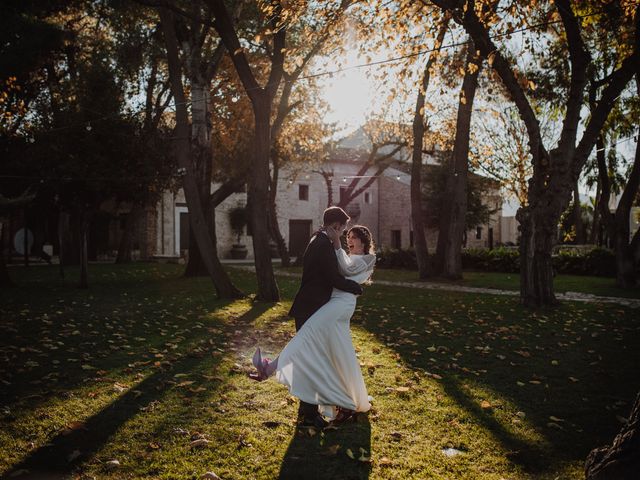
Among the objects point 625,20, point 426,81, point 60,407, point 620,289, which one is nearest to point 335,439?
point 60,407

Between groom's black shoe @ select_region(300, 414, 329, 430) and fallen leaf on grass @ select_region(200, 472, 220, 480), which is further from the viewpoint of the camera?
groom's black shoe @ select_region(300, 414, 329, 430)

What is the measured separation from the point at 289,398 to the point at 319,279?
1.36 m

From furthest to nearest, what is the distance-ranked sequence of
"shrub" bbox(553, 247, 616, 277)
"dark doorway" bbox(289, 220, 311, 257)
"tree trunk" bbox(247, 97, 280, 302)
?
1. "dark doorway" bbox(289, 220, 311, 257)
2. "shrub" bbox(553, 247, 616, 277)
3. "tree trunk" bbox(247, 97, 280, 302)

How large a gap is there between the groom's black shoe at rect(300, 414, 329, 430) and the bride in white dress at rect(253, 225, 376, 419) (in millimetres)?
100

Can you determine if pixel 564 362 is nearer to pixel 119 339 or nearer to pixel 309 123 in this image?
pixel 119 339

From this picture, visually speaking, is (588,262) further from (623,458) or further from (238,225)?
(238,225)

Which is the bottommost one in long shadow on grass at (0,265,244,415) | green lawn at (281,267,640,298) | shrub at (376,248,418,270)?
long shadow on grass at (0,265,244,415)

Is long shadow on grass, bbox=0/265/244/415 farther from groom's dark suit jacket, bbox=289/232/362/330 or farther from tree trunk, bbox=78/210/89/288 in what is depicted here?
groom's dark suit jacket, bbox=289/232/362/330

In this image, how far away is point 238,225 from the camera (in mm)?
36438

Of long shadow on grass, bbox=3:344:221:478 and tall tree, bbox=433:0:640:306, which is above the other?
tall tree, bbox=433:0:640:306

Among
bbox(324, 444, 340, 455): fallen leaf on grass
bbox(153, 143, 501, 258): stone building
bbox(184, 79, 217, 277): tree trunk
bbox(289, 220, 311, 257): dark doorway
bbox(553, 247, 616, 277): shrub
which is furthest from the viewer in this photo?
bbox(289, 220, 311, 257): dark doorway

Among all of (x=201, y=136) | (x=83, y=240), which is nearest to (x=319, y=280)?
(x=83, y=240)

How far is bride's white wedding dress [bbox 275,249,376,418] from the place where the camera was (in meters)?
4.32

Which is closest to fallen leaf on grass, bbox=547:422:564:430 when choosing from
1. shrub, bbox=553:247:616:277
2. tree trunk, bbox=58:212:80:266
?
shrub, bbox=553:247:616:277
